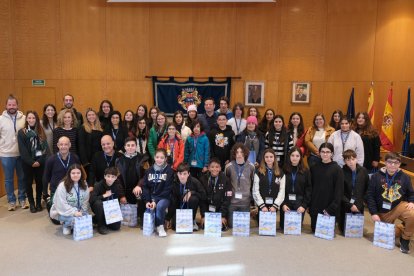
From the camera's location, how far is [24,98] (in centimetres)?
725

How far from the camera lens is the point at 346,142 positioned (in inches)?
187

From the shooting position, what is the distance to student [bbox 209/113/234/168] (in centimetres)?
491

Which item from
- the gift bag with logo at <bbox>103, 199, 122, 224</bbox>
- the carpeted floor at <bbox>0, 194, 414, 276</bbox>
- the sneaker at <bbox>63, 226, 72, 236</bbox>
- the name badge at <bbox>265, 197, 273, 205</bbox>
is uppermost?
the name badge at <bbox>265, 197, 273, 205</bbox>

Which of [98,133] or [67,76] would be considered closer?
[98,133]

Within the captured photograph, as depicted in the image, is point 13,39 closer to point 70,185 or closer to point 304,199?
point 70,185

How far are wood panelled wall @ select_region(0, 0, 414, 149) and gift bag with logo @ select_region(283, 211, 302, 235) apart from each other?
3353 millimetres

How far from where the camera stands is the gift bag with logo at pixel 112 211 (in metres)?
3.97

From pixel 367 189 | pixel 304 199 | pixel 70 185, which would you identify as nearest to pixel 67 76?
pixel 70 185

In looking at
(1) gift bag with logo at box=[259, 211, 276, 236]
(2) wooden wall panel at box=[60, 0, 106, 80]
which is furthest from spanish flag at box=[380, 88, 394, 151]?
(2) wooden wall panel at box=[60, 0, 106, 80]

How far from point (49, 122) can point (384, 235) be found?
457 centimetres

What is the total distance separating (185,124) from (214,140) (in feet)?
1.70

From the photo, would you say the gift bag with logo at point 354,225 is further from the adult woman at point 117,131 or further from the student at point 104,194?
the adult woman at point 117,131

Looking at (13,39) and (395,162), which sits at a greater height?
(13,39)

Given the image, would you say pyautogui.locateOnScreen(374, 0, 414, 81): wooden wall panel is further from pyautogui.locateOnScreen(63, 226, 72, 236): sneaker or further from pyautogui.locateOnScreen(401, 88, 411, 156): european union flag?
pyautogui.locateOnScreen(63, 226, 72, 236): sneaker
